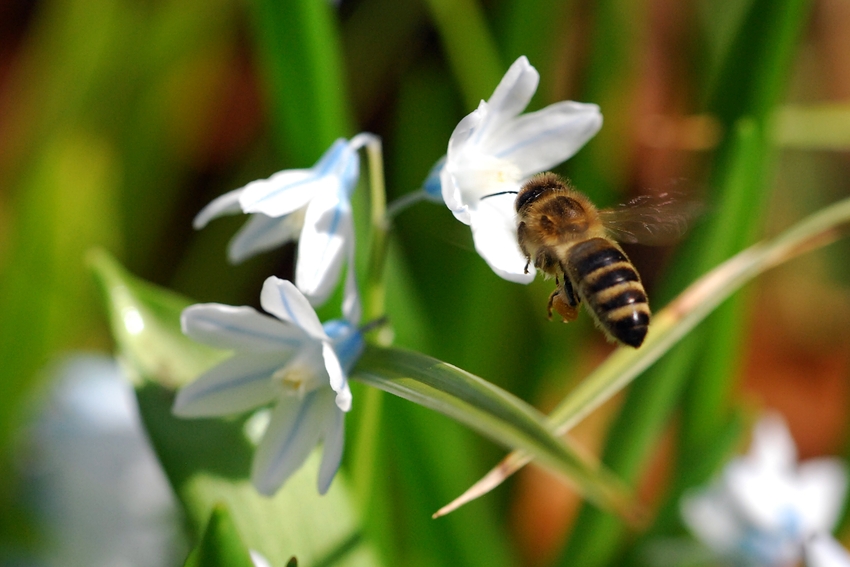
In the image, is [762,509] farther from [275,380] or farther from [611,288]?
[275,380]

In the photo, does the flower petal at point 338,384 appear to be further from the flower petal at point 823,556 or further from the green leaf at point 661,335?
the flower petal at point 823,556

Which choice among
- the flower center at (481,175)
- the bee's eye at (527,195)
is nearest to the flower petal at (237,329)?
the flower center at (481,175)

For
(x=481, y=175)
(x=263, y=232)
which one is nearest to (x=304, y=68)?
(x=263, y=232)

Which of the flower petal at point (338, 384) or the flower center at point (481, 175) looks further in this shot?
the flower center at point (481, 175)

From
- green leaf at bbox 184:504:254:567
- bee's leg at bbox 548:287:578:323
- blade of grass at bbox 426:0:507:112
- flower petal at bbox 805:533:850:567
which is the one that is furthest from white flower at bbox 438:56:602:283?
blade of grass at bbox 426:0:507:112

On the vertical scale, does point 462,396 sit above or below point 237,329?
below

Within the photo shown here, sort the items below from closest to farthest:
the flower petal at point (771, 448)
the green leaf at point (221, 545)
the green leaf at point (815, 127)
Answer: the green leaf at point (221, 545) < the flower petal at point (771, 448) < the green leaf at point (815, 127)

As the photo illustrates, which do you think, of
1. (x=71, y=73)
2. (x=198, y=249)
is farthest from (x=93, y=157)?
(x=198, y=249)
